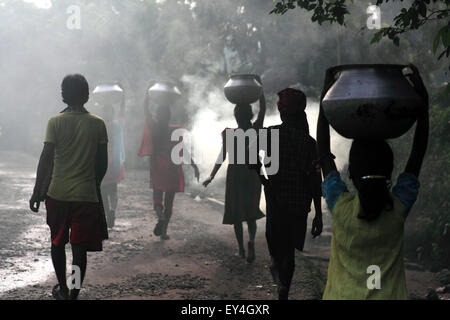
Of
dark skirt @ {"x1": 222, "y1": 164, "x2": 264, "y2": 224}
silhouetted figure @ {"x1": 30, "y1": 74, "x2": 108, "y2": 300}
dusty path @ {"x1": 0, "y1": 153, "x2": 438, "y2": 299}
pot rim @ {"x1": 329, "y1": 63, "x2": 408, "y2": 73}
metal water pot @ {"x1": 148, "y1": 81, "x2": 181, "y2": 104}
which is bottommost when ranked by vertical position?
dusty path @ {"x1": 0, "y1": 153, "x2": 438, "y2": 299}

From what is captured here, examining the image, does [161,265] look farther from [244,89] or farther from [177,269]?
[244,89]

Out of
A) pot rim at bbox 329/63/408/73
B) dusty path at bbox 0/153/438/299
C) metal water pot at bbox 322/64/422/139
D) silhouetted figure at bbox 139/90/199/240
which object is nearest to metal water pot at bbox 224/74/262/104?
silhouetted figure at bbox 139/90/199/240

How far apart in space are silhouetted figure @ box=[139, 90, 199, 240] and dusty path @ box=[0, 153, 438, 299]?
0.51 m

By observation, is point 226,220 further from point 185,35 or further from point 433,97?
point 185,35

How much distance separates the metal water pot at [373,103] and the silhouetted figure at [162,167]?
553cm

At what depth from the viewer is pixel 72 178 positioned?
450 cm

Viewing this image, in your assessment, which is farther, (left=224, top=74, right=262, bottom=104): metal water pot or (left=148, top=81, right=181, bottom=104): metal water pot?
(left=148, top=81, right=181, bottom=104): metal water pot

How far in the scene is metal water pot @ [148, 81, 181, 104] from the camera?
8062 mm

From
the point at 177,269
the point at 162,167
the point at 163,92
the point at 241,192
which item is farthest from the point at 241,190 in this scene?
the point at 163,92

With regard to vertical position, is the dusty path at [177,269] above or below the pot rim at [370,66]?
below

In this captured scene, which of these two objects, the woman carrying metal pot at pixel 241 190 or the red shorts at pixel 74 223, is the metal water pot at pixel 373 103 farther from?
the woman carrying metal pot at pixel 241 190

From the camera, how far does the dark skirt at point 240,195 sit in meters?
6.68

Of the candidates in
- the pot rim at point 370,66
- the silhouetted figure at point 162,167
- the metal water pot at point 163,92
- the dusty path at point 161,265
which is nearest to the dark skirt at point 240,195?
the dusty path at point 161,265

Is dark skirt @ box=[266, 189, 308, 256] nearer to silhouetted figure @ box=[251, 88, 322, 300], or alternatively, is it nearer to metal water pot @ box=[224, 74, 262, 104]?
silhouetted figure @ box=[251, 88, 322, 300]
